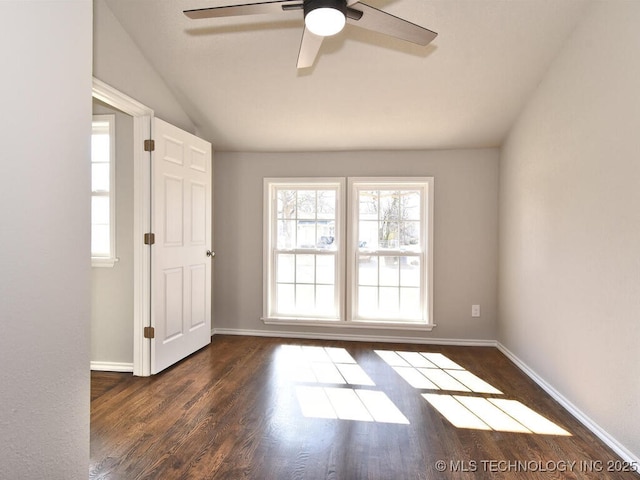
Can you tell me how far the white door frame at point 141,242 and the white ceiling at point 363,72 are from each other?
57cm

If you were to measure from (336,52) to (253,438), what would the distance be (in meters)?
2.67

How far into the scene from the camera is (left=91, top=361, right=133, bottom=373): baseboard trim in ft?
10.3

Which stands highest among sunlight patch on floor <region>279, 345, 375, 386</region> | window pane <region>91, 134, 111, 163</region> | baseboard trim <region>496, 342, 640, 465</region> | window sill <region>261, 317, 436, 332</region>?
window pane <region>91, 134, 111, 163</region>

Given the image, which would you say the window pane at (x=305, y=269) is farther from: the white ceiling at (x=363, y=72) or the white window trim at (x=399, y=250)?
the white ceiling at (x=363, y=72)

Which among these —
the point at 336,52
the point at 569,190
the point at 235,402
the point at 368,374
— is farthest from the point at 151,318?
the point at 569,190

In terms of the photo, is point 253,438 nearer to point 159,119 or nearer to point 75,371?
point 75,371

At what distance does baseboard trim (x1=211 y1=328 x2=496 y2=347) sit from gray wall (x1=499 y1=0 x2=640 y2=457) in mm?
710

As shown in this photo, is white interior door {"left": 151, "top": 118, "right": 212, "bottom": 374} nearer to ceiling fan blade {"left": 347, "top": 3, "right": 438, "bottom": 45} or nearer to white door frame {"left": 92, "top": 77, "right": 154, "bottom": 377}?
white door frame {"left": 92, "top": 77, "right": 154, "bottom": 377}

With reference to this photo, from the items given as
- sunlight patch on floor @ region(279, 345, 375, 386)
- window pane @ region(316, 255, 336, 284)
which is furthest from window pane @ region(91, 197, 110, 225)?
window pane @ region(316, 255, 336, 284)

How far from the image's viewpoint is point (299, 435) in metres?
2.14

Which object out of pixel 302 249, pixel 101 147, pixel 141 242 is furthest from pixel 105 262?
pixel 302 249

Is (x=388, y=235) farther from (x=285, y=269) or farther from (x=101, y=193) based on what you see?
(x=101, y=193)

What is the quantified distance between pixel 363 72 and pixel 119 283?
2.63 m

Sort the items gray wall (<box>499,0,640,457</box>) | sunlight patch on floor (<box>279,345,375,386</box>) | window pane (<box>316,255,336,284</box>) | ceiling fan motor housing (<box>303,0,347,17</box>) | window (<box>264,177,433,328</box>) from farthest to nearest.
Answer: window pane (<box>316,255,336,284</box>), window (<box>264,177,433,328</box>), sunlight patch on floor (<box>279,345,375,386</box>), gray wall (<box>499,0,640,457</box>), ceiling fan motor housing (<box>303,0,347,17</box>)
